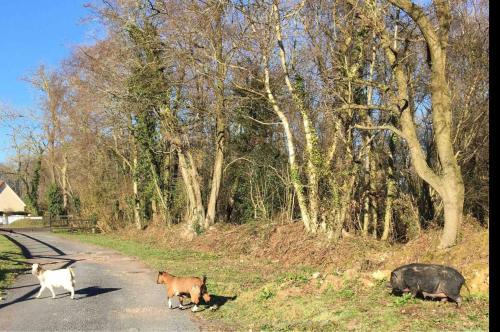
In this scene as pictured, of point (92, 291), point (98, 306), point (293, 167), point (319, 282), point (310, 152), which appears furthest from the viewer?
Answer: point (293, 167)

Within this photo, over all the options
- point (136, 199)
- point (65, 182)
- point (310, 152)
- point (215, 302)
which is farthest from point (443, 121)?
point (65, 182)

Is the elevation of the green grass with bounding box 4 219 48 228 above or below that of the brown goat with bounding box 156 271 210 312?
below

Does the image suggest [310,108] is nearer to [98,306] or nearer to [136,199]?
[98,306]

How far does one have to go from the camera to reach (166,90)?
A: 82.6 ft

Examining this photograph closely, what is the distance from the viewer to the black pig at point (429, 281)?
26.2 ft

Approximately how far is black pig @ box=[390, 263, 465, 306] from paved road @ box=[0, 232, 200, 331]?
3620 millimetres

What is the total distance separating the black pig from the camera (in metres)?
7.99

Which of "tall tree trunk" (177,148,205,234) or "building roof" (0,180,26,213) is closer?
"tall tree trunk" (177,148,205,234)

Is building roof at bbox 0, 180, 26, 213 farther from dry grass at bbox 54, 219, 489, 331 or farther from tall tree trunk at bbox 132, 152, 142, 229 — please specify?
dry grass at bbox 54, 219, 489, 331

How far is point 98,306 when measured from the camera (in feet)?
33.2

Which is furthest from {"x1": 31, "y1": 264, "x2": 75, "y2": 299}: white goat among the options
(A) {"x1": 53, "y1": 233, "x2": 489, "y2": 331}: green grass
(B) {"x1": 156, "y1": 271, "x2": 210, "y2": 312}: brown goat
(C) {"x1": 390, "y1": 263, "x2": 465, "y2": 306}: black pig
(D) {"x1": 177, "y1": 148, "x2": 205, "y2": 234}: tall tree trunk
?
(D) {"x1": 177, "y1": 148, "x2": 205, "y2": 234}: tall tree trunk

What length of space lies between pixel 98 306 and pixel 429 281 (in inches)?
255

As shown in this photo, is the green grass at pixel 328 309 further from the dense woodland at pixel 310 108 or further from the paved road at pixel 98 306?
the dense woodland at pixel 310 108
